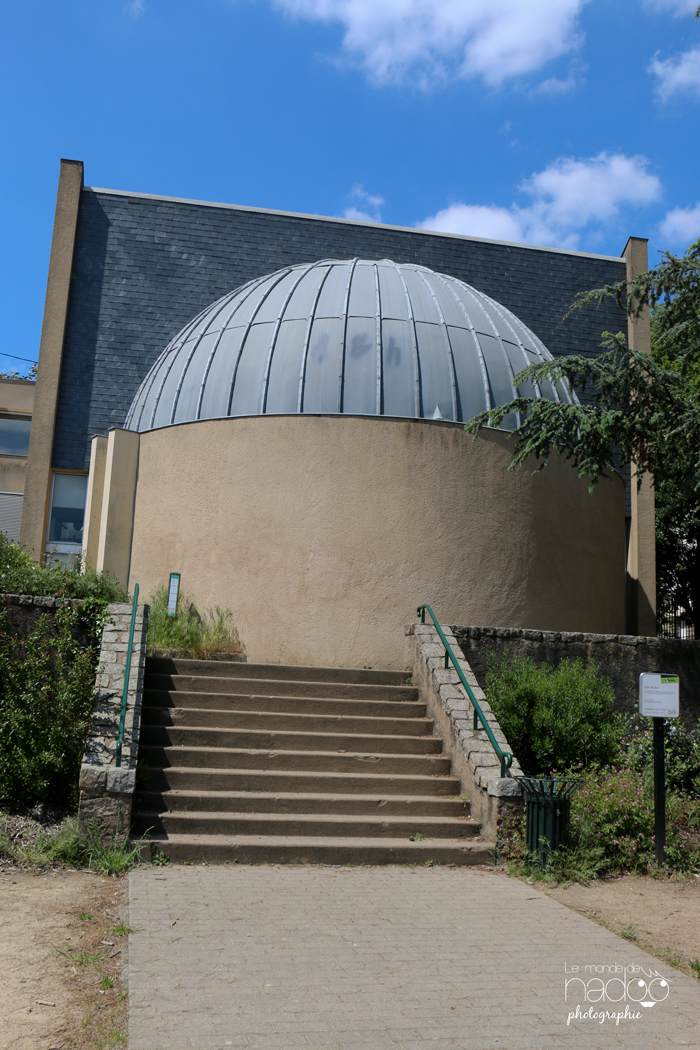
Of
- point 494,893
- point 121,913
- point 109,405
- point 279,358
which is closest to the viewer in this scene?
point 121,913

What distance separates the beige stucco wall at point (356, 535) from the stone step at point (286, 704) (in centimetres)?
190

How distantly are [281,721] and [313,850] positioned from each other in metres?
2.10

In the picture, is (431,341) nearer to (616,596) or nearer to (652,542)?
(616,596)

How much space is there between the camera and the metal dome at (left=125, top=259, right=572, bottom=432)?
13.4 meters

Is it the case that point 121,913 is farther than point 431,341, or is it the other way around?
point 431,341

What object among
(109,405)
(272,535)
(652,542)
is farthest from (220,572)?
(652,542)

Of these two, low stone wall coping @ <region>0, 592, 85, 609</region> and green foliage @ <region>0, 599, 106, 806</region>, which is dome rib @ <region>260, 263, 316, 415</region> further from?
green foliage @ <region>0, 599, 106, 806</region>

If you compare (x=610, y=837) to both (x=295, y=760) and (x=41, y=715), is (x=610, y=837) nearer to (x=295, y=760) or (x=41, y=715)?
(x=295, y=760)

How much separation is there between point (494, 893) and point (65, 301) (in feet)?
49.5

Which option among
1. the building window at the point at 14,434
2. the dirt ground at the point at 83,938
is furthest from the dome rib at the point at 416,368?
the building window at the point at 14,434

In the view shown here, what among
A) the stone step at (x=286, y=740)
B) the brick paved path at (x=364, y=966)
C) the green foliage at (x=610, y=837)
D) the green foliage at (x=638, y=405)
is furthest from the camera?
the green foliage at (x=638, y=405)

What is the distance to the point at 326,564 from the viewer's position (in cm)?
1221

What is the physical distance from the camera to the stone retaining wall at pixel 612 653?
10773 millimetres

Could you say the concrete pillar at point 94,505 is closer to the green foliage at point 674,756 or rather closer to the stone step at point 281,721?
the stone step at point 281,721
